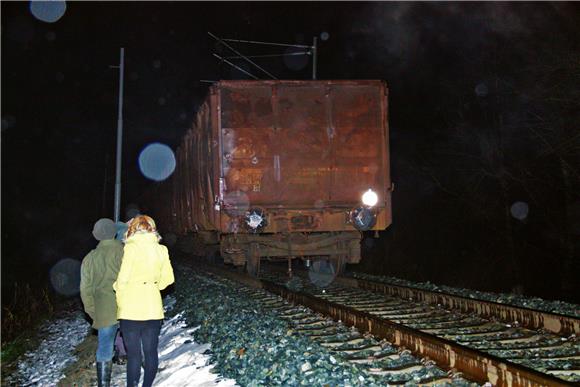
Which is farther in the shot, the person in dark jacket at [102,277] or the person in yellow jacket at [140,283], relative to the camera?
the person in dark jacket at [102,277]

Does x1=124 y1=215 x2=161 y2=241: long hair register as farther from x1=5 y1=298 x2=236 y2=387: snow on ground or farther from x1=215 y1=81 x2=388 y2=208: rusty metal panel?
x1=215 y1=81 x2=388 y2=208: rusty metal panel

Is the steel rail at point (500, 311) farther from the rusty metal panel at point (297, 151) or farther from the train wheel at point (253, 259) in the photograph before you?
the train wheel at point (253, 259)

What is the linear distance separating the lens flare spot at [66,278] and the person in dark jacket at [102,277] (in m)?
12.5

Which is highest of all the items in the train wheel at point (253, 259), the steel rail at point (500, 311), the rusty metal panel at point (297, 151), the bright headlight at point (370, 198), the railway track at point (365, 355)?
the rusty metal panel at point (297, 151)

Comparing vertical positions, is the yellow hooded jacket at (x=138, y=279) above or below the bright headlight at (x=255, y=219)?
below

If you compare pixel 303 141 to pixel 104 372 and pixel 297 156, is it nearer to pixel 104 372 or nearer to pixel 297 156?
pixel 297 156

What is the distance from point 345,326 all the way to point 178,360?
2049 millimetres

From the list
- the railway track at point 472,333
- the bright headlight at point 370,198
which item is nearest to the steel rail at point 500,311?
the railway track at point 472,333

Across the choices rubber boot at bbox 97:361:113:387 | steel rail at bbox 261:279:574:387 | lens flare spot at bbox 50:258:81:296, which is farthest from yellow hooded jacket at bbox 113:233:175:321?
lens flare spot at bbox 50:258:81:296

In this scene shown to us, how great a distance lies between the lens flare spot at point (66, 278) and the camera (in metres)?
18.0

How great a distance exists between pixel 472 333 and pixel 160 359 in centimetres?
355

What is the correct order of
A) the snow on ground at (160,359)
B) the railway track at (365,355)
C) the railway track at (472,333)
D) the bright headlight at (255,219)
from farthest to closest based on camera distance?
the bright headlight at (255,219) < the snow on ground at (160,359) < the railway track at (365,355) < the railway track at (472,333)

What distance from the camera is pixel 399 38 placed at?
2327cm

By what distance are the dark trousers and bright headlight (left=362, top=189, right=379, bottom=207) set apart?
659 cm
